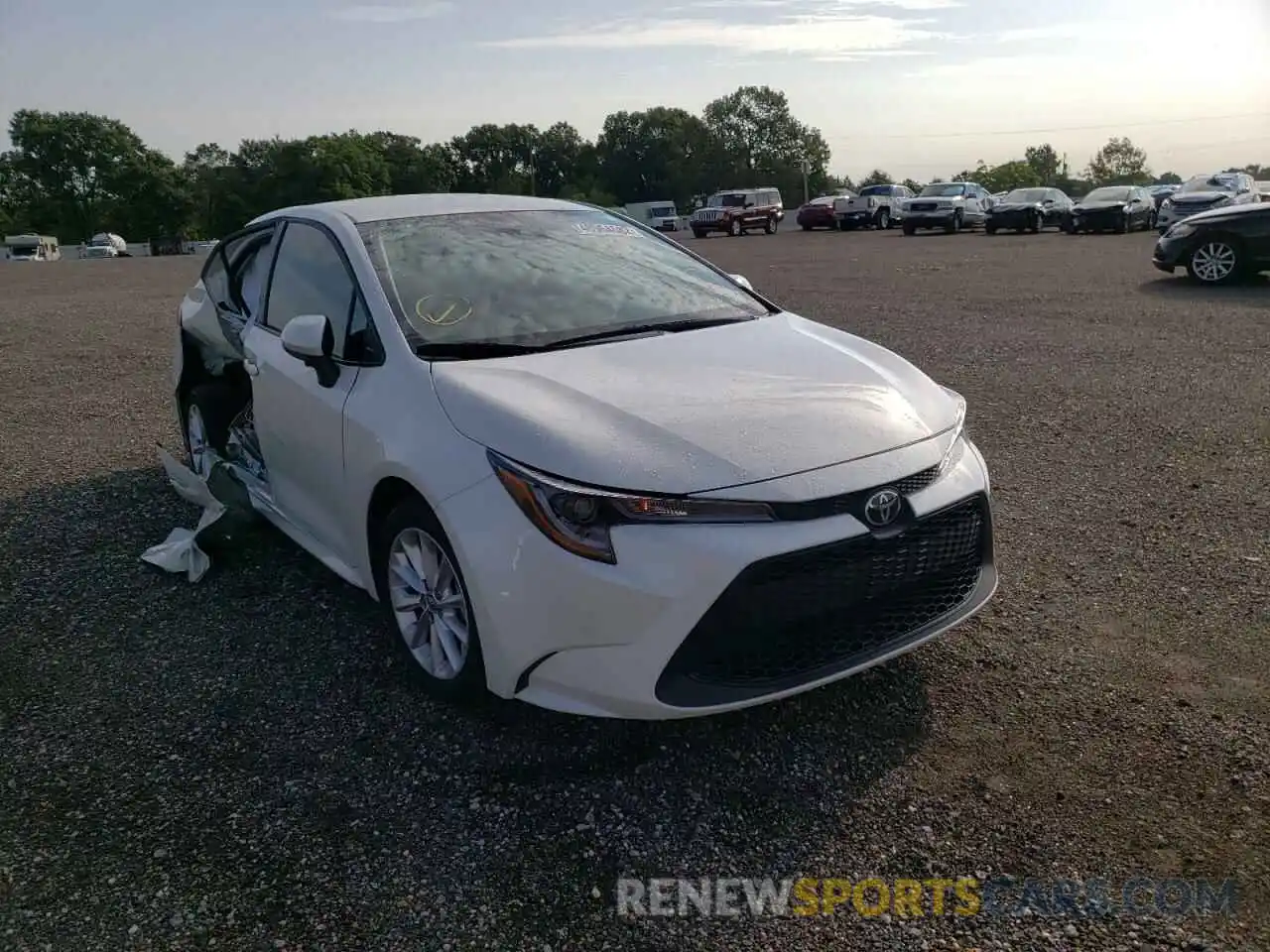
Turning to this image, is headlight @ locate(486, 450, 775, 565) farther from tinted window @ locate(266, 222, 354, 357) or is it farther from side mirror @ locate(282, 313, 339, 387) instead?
tinted window @ locate(266, 222, 354, 357)

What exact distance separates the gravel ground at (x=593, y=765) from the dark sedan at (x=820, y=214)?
40.0 metres

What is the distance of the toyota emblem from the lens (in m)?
2.84

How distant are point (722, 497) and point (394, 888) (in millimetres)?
1284

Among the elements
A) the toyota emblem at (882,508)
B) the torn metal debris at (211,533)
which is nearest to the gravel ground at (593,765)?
the torn metal debris at (211,533)

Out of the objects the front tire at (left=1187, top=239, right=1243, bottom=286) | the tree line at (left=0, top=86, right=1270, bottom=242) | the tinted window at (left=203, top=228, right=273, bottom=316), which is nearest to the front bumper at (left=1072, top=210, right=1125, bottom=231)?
the front tire at (left=1187, top=239, right=1243, bottom=286)

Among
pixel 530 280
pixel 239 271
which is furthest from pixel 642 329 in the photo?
pixel 239 271

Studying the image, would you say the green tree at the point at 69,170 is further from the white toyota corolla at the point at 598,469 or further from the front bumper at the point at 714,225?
the white toyota corolla at the point at 598,469

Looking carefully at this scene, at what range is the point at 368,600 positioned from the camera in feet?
13.9

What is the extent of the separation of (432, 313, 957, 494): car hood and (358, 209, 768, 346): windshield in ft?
0.81

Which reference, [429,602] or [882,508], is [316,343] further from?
[882,508]

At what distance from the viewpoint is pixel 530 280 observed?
3.95 m

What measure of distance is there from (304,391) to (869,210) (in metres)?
41.2

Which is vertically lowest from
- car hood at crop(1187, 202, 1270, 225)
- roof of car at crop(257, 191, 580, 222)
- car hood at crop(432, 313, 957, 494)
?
car hood at crop(432, 313, 957, 494)

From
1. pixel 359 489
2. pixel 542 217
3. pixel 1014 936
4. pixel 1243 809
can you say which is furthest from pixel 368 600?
pixel 1243 809
